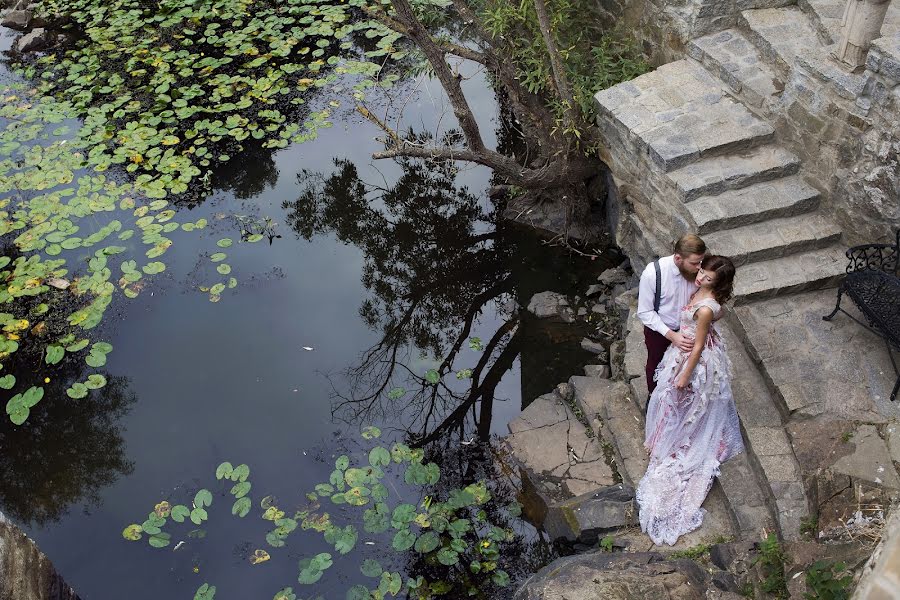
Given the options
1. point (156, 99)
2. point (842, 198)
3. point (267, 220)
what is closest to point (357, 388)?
point (267, 220)

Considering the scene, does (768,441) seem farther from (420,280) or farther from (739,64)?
(420,280)

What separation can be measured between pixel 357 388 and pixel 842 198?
4.07m

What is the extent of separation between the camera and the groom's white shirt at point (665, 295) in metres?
4.68

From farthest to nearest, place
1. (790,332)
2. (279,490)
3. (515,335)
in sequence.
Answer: (515,335) < (279,490) < (790,332)

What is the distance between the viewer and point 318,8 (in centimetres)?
1098

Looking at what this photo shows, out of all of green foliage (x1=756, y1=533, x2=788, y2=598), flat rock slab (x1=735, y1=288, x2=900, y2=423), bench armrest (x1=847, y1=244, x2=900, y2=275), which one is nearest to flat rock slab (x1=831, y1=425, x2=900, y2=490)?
flat rock slab (x1=735, y1=288, x2=900, y2=423)

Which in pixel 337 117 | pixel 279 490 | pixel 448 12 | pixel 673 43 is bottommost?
pixel 279 490

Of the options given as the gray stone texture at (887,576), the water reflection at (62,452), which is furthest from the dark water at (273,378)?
the gray stone texture at (887,576)

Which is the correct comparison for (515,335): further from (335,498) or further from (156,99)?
(156,99)

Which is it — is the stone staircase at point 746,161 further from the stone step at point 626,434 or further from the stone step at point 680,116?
the stone step at point 626,434

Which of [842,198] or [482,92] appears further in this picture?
[482,92]

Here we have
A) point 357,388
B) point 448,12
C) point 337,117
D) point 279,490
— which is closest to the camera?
point 279,490

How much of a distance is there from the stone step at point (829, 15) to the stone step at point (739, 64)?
47cm

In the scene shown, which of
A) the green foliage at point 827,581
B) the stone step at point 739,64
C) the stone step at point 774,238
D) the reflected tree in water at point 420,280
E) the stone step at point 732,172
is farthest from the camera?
the reflected tree in water at point 420,280
